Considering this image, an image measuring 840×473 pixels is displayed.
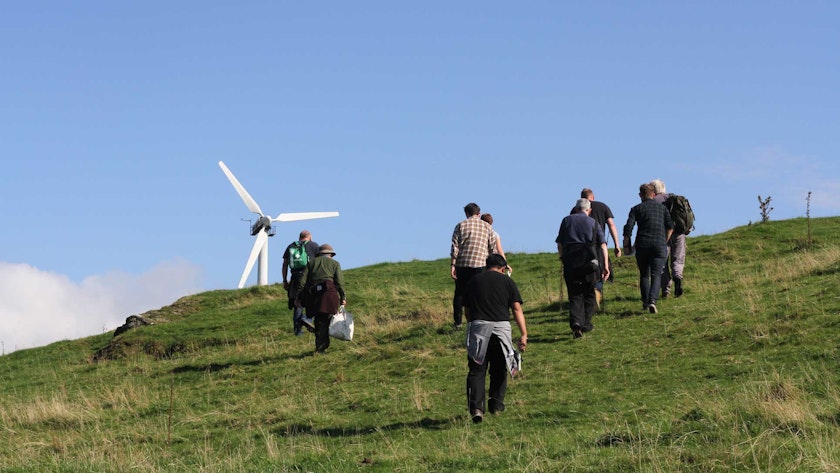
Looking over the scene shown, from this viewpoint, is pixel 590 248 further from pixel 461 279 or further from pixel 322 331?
pixel 322 331

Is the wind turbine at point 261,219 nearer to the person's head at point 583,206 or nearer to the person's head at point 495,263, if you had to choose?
the person's head at point 583,206

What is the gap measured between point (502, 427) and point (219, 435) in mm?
4024

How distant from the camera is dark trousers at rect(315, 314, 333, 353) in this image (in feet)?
63.5

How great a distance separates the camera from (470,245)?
18.1 m

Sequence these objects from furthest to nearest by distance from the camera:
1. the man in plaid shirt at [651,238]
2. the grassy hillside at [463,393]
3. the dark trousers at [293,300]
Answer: the dark trousers at [293,300] → the man in plaid shirt at [651,238] → the grassy hillside at [463,393]

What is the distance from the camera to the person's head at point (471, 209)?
60.2ft

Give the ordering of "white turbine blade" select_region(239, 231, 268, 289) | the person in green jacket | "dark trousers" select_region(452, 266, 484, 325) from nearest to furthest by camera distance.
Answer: "dark trousers" select_region(452, 266, 484, 325)
the person in green jacket
"white turbine blade" select_region(239, 231, 268, 289)

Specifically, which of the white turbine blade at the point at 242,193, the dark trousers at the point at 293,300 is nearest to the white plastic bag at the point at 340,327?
the dark trousers at the point at 293,300

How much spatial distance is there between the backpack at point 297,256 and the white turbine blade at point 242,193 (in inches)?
1085

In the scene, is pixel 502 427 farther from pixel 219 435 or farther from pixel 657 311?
pixel 657 311

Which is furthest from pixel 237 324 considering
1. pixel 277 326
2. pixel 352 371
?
pixel 352 371

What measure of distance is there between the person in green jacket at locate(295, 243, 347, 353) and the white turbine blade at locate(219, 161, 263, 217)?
97.2 ft

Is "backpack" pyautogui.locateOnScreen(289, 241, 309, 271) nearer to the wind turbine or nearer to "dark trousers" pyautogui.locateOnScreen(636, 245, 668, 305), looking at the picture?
"dark trousers" pyautogui.locateOnScreen(636, 245, 668, 305)

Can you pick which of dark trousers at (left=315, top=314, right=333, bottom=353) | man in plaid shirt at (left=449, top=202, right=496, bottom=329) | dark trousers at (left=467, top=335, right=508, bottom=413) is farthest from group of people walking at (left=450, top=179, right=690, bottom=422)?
dark trousers at (left=315, top=314, right=333, bottom=353)
